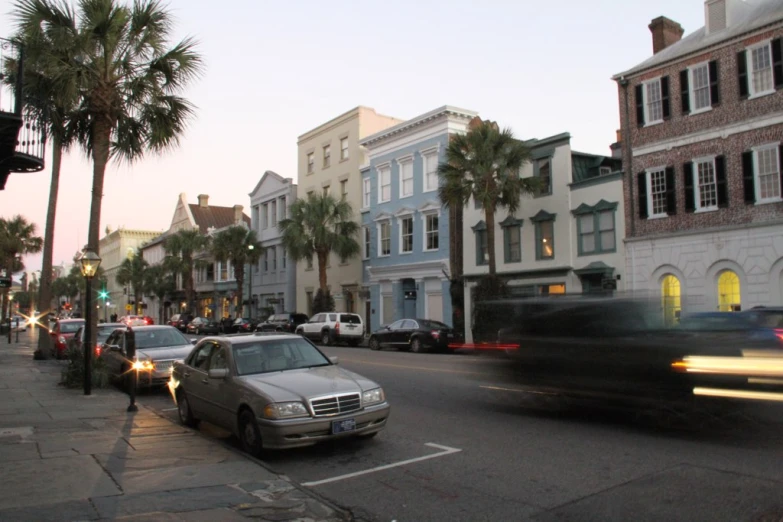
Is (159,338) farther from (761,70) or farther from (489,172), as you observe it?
(761,70)

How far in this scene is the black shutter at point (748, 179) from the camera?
22625 millimetres

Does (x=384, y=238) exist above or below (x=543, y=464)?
above

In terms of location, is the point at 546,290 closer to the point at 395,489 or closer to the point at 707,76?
the point at 707,76

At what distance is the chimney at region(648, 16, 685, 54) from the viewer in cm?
2848

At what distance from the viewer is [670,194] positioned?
25.1m

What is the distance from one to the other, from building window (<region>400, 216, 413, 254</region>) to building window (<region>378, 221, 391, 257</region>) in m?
1.30

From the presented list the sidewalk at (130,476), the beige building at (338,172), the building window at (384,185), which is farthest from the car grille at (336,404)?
the beige building at (338,172)

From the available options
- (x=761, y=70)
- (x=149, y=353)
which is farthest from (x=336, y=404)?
(x=761, y=70)

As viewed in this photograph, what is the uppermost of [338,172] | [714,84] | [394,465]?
[338,172]

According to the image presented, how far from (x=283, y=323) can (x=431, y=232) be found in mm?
10334

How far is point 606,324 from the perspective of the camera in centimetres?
948

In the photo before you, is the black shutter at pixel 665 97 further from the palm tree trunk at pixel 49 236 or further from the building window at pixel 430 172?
the palm tree trunk at pixel 49 236

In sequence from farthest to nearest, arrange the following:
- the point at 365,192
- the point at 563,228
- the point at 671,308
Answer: the point at 365,192 → the point at 563,228 → the point at 671,308

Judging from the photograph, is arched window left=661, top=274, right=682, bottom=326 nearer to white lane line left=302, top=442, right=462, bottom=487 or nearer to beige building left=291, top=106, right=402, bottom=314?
white lane line left=302, top=442, right=462, bottom=487
